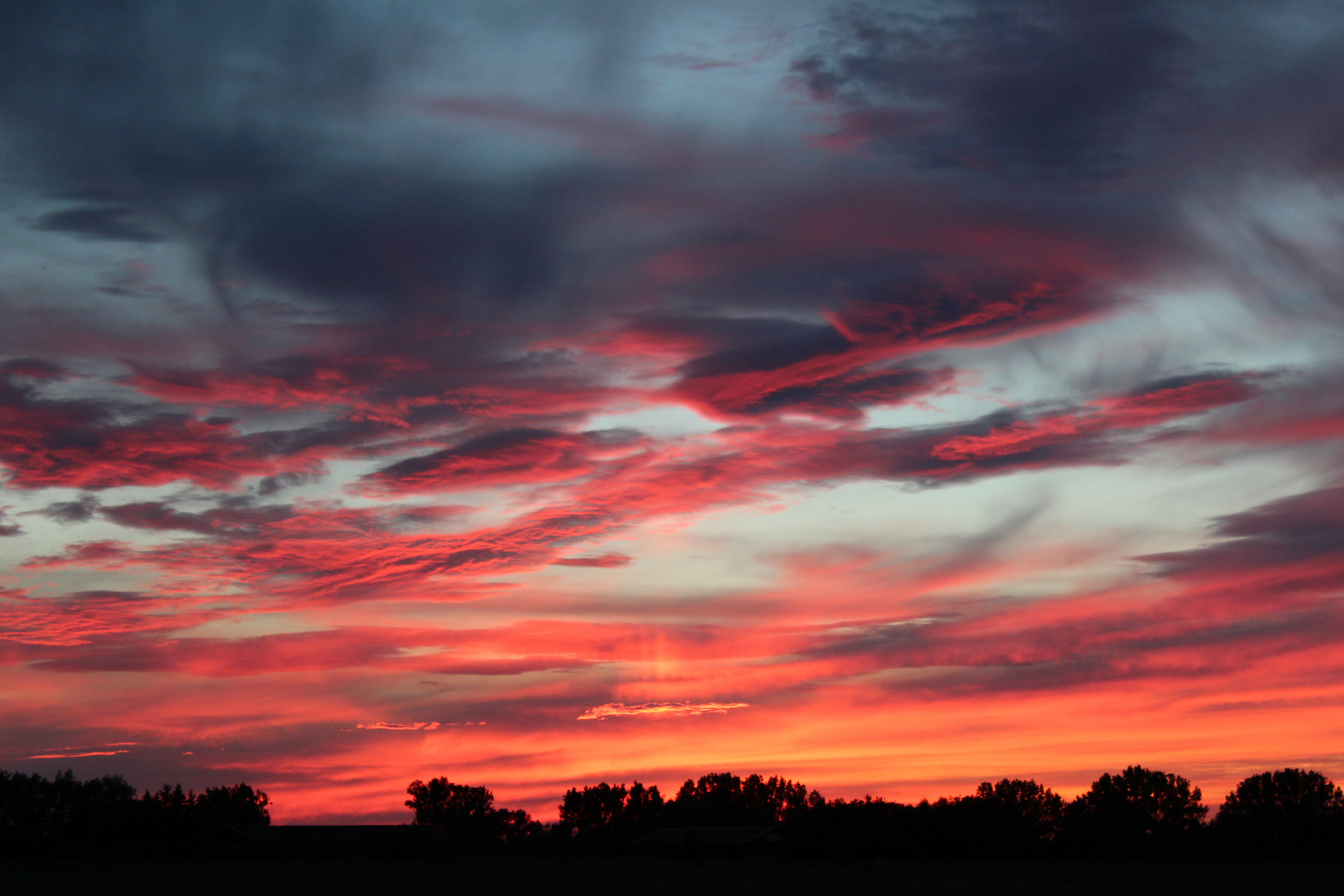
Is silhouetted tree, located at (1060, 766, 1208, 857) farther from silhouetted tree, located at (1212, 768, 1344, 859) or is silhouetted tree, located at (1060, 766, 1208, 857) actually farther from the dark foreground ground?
the dark foreground ground

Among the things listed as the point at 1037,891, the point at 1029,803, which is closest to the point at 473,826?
the point at 1029,803

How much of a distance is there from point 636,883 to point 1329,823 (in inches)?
3949

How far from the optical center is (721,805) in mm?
152250

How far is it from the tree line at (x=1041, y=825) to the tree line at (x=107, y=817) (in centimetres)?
3008

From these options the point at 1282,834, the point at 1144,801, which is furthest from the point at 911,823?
the point at 1144,801

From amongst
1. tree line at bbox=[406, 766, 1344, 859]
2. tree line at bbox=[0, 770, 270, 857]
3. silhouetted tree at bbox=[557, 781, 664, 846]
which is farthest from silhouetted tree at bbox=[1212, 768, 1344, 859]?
tree line at bbox=[0, 770, 270, 857]

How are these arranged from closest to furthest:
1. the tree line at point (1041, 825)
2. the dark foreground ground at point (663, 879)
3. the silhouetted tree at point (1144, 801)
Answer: the dark foreground ground at point (663, 879) → the tree line at point (1041, 825) → the silhouetted tree at point (1144, 801)

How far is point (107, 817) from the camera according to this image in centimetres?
13788

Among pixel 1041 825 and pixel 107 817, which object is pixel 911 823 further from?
pixel 107 817

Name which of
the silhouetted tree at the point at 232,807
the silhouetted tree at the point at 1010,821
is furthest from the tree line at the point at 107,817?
the silhouetted tree at the point at 1010,821

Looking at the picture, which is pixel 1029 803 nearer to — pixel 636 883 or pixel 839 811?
pixel 839 811

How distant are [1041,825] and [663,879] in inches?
3075

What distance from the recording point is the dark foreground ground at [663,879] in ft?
193

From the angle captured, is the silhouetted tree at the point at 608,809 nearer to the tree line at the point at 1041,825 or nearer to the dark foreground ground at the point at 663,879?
the tree line at the point at 1041,825
